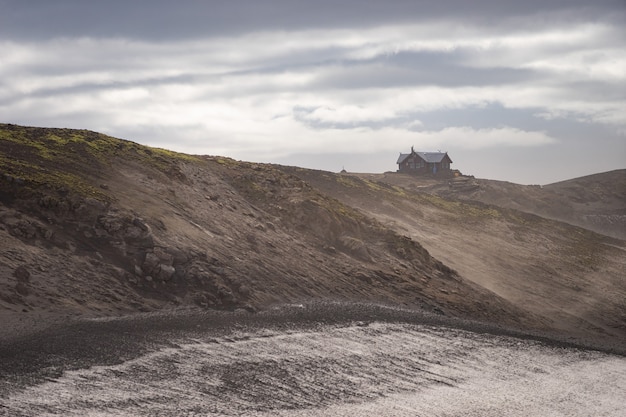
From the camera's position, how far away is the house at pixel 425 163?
131125 mm

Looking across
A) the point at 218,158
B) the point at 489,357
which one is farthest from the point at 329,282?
the point at 218,158

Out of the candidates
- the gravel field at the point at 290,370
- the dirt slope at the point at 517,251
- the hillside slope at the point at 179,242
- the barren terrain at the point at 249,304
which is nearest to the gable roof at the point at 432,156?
the dirt slope at the point at 517,251

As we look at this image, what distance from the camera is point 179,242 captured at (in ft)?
121

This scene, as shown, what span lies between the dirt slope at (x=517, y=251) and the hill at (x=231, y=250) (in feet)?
0.77

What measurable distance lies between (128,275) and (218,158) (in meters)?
26.2

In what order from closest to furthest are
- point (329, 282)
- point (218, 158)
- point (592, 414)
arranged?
point (592, 414) → point (329, 282) → point (218, 158)

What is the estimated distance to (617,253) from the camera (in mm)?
70375

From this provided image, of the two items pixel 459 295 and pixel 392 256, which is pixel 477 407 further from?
pixel 392 256

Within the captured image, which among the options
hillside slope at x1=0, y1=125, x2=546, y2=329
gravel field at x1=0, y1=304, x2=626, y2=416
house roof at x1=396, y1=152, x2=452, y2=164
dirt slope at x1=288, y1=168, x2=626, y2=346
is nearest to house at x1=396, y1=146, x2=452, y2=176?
house roof at x1=396, y1=152, x2=452, y2=164

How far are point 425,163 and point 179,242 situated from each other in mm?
99003

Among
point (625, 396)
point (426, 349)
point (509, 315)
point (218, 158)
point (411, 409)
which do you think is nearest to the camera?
point (411, 409)

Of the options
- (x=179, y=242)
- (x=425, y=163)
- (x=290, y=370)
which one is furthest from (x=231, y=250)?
(x=425, y=163)

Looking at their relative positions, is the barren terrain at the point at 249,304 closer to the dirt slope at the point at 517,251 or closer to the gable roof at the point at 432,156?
Answer: the dirt slope at the point at 517,251

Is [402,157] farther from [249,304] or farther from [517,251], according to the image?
[249,304]
